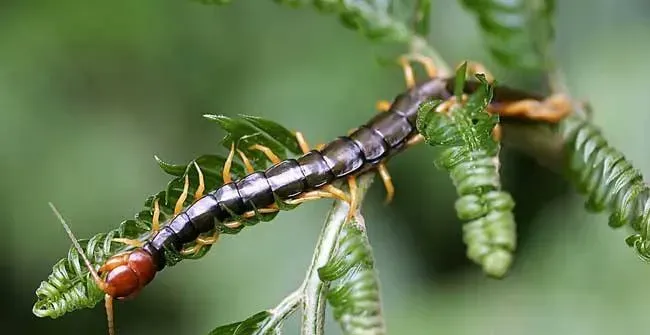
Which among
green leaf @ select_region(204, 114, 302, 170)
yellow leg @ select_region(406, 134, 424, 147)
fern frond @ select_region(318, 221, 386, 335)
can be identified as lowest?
fern frond @ select_region(318, 221, 386, 335)

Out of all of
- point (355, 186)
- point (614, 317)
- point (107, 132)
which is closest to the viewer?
point (355, 186)

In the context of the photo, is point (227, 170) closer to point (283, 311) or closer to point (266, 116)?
point (283, 311)

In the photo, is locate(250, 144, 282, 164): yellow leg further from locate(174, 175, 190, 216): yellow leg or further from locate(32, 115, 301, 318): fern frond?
locate(174, 175, 190, 216): yellow leg

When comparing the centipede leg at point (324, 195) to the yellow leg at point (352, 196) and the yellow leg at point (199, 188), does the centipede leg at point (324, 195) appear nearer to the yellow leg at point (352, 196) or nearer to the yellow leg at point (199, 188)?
the yellow leg at point (352, 196)

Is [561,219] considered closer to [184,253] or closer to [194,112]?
[194,112]

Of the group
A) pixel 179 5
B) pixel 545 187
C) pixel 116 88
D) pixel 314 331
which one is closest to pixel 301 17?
pixel 179 5

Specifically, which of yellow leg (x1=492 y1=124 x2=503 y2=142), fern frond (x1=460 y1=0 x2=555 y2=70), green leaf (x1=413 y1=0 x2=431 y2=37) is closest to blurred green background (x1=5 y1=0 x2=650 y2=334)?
fern frond (x1=460 y1=0 x2=555 y2=70)
